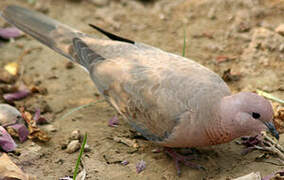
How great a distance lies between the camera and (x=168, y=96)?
322 centimetres

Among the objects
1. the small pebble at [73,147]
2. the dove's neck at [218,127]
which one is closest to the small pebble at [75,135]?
the small pebble at [73,147]

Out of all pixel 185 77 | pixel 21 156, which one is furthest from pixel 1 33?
pixel 185 77

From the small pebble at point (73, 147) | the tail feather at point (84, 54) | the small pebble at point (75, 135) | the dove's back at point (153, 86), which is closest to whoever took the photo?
the dove's back at point (153, 86)

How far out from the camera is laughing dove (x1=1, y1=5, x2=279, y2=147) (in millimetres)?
3006

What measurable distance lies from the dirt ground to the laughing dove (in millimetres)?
305

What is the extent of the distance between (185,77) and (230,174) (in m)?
0.84

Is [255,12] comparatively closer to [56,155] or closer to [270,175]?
[270,175]

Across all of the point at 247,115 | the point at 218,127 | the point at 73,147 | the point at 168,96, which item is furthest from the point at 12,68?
the point at 247,115

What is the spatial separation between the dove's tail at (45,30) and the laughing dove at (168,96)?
8cm

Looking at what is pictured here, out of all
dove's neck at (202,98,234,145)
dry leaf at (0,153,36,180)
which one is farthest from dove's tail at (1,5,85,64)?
dove's neck at (202,98,234,145)

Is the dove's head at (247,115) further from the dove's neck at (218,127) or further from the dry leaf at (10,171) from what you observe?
the dry leaf at (10,171)

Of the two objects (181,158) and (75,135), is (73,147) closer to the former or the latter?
(75,135)

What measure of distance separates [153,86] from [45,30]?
1.54 meters

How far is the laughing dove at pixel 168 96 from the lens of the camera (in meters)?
3.01
